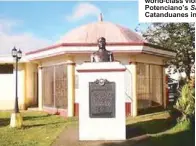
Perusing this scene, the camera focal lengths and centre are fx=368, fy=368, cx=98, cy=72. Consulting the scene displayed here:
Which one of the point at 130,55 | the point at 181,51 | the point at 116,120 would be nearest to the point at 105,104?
the point at 116,120

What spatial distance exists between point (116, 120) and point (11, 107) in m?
13.9

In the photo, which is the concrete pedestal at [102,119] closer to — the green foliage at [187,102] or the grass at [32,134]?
the grass at [32,134]

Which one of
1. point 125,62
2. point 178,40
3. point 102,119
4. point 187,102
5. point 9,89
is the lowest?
point 102,119

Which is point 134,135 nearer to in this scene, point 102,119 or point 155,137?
point 155,137

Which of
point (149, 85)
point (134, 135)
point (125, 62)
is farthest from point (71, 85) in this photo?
point (134, 135)

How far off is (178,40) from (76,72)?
40.1 ft

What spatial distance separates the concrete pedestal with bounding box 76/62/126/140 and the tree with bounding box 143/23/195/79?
16631mm

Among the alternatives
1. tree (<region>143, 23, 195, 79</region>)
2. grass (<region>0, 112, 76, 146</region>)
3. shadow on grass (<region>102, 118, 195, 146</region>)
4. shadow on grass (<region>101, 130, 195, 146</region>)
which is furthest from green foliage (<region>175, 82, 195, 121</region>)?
tree (<region>143, 23, 195, 79</region>)

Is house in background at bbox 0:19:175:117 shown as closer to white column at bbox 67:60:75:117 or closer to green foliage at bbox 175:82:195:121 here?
white column at bbox 67:60:75:117

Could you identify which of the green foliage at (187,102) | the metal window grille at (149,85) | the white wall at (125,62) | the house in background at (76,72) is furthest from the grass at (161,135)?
the metal window grille at (149,85)

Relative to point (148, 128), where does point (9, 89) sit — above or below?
above

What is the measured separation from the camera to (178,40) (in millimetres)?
26844

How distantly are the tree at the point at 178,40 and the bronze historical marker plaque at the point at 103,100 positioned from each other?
658 inches

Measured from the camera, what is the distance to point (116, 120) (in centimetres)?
1027
